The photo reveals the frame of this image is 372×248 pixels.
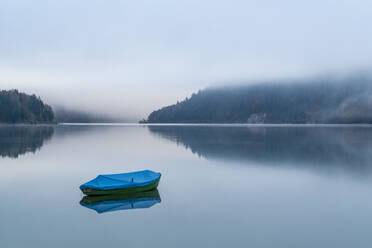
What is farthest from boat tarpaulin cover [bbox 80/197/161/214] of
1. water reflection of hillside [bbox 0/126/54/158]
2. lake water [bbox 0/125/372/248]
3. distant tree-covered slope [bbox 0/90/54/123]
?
distant tree-covered slope [bbox 0/90/54/123]

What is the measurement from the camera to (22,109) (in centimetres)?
14125

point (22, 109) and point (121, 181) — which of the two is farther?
point (22, 109)

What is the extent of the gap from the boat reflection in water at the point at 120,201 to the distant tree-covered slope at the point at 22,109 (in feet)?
457

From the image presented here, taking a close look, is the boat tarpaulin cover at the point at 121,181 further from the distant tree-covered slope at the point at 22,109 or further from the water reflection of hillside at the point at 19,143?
the distant tree-covered slope at the point at 22,109

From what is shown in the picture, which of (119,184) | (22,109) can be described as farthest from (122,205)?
(22,109)

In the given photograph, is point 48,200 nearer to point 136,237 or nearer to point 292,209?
point 136,237

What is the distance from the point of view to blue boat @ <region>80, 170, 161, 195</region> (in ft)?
45.8

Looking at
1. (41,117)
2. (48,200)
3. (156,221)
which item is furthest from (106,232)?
(41,117)

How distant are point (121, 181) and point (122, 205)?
1.88 metres

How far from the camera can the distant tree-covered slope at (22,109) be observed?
442ft

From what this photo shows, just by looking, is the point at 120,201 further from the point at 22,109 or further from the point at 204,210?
the point at 22,109

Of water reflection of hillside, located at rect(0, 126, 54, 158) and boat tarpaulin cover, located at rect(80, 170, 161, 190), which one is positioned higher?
boat tarpaulin cover, located at rect(80, 170, 161, 190)

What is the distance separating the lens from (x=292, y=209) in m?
12.6

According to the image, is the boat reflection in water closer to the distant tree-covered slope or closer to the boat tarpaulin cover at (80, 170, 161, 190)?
the boat tarpaulin cover at (80, 170, 161, 190)
